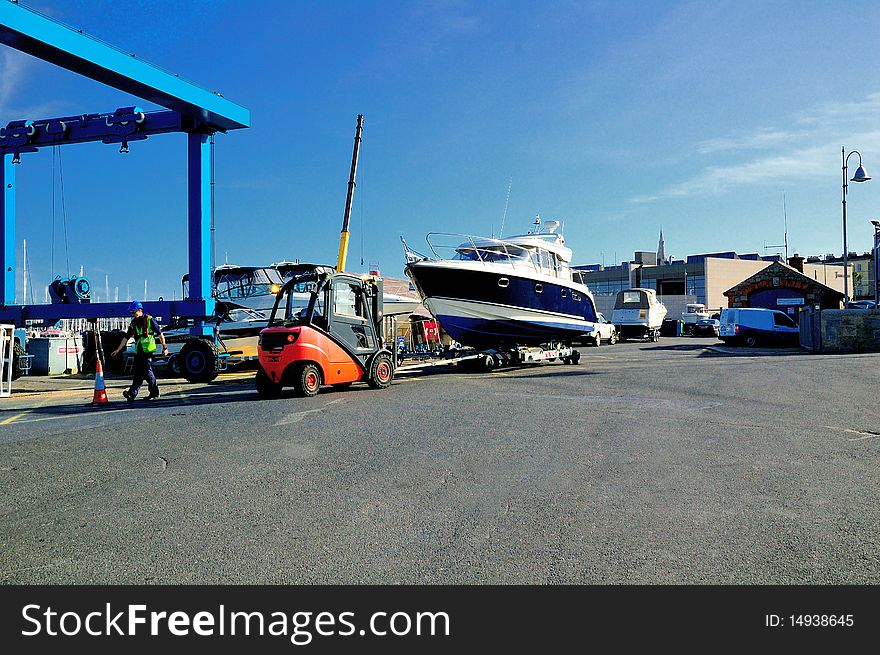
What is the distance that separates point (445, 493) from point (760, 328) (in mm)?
28283

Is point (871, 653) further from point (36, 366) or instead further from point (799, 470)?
point (36, 366)

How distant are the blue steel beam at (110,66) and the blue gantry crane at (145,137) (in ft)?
0.08

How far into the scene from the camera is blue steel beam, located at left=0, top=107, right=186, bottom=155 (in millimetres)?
18953

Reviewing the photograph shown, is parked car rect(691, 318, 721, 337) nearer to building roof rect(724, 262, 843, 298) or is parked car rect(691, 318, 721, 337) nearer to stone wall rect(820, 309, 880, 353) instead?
building roof rect(724, 262, 843, 298)

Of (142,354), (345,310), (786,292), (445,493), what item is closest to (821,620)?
(445,493)

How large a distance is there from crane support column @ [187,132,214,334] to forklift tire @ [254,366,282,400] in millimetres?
7236

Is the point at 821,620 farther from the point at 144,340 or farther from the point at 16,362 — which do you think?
the point at 16,362

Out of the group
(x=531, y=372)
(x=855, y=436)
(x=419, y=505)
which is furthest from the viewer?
(x=531, y=372)

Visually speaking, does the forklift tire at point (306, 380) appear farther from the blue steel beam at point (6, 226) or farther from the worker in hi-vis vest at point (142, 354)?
the blue steel beam at point (6, 226)

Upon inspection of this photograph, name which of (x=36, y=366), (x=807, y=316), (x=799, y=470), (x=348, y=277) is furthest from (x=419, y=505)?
(x=807, y=316)

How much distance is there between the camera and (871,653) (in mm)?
3291

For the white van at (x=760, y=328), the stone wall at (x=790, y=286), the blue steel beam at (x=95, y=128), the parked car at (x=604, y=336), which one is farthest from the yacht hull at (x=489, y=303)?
the stone wall at (x=790, y=286)

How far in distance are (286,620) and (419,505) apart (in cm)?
192

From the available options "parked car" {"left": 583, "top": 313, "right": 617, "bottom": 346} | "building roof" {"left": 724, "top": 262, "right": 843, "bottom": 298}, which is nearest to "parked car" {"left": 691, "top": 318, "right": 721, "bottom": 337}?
"building roof" {"left": 724, "top": 262, "right": 843, "bottom": 298}
